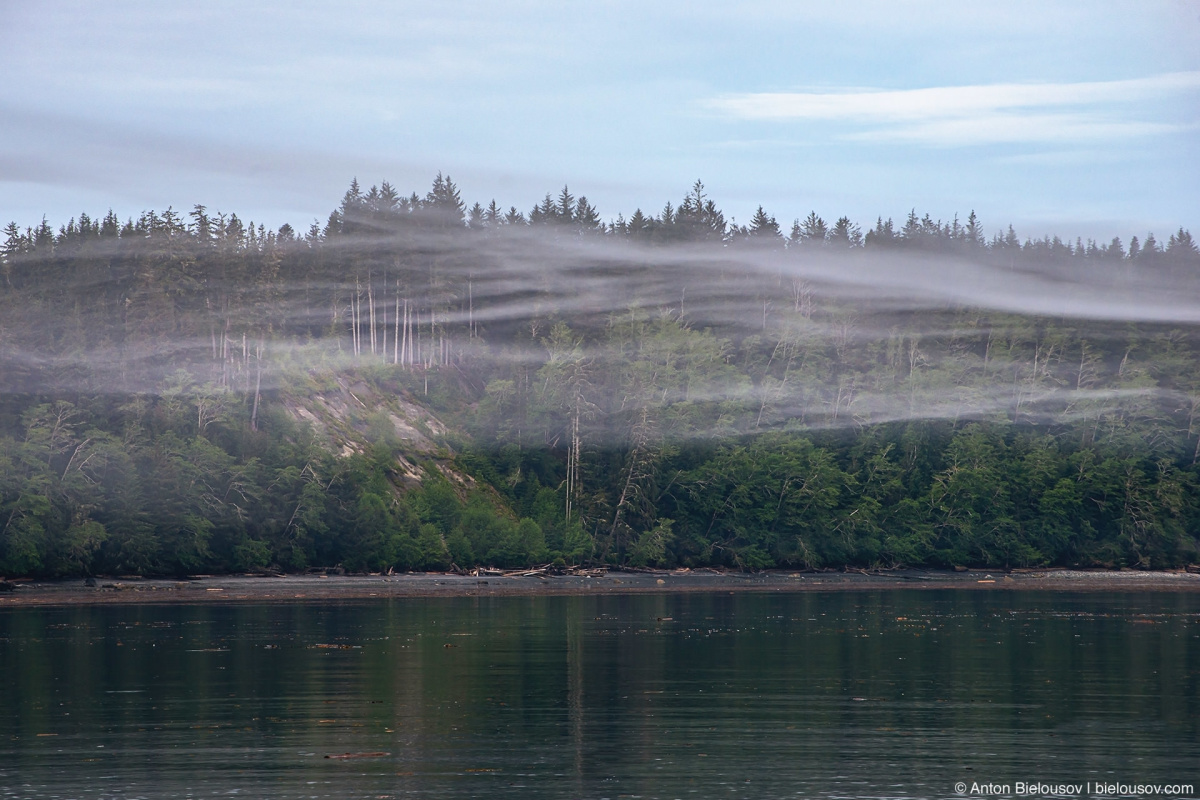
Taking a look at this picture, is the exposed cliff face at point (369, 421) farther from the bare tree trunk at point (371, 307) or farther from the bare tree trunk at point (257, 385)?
the bare tree trunk at point (371, 307)

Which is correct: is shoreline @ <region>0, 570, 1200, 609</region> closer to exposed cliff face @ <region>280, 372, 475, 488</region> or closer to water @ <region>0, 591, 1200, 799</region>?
exposed cliff face @ <region>280, 372, 475, 488</region>

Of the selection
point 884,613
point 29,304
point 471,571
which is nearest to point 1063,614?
point 884,613

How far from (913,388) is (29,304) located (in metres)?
62.8

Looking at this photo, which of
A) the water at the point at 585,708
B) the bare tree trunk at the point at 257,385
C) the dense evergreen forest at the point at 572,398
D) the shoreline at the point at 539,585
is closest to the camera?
the water at the point at 585,708

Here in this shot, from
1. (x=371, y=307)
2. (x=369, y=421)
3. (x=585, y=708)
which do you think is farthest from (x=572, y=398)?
(x=585, y=708)

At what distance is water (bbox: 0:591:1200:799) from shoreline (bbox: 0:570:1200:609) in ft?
51.4

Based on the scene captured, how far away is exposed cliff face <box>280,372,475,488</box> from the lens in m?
77.9

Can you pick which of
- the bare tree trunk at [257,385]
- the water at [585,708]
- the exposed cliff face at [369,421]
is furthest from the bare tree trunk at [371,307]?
the water at [585,708]

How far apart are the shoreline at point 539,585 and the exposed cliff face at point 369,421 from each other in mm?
10007

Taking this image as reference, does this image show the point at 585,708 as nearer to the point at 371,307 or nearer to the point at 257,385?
the point at 257,385

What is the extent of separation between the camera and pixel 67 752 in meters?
19.3

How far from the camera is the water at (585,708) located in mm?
17562


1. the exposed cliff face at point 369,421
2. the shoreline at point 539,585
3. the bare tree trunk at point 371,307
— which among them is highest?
the bare tree trunk at point 371,307

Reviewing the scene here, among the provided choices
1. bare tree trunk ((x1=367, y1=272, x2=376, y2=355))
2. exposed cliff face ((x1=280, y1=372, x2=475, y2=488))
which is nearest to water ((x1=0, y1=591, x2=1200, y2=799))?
exposed cliff face ((x1=280, y1=372, x2=475, y2=488))
